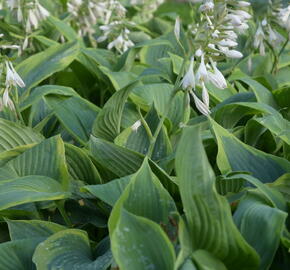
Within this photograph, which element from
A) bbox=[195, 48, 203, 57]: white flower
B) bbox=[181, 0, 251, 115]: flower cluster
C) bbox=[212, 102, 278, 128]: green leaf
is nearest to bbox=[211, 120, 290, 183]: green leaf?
bbox=[181, 0, 251, 115]: flower cluster

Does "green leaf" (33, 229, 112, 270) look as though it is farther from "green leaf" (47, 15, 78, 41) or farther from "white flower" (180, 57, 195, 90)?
"green leaf" (47, 15, 78, 41)

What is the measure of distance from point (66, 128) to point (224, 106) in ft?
2.25

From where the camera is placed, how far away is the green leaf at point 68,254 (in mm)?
1896

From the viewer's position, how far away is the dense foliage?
1688mm

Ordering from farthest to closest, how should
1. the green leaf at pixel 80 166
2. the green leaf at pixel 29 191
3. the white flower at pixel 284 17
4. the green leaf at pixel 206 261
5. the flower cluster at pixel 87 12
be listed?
the flower cluster at pixel 87 12 → the white flower at pixel 284 17 → the green leaf at pixel 80 166 → the green leaf at pixel 29 191 → the green leaf at pixel 206 261

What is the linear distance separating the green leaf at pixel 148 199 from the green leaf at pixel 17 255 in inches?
14.7

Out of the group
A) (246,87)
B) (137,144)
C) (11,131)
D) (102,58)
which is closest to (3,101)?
(11,131)

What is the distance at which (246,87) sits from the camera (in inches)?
137

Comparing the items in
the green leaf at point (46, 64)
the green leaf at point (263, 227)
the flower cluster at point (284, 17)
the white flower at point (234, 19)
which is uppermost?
the white flower at point (234, 19)

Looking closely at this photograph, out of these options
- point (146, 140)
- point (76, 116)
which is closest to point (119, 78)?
point (76, 116)

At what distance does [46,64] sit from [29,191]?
4.76ft

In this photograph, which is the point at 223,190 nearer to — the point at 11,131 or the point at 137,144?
the point at 137,144

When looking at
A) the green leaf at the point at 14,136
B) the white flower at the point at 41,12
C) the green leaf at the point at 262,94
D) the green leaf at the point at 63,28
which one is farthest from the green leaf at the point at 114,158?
the green leaf at the point at 63,28

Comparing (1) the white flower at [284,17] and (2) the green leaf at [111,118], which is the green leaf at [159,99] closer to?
(2) the green leaf at [111,118]
